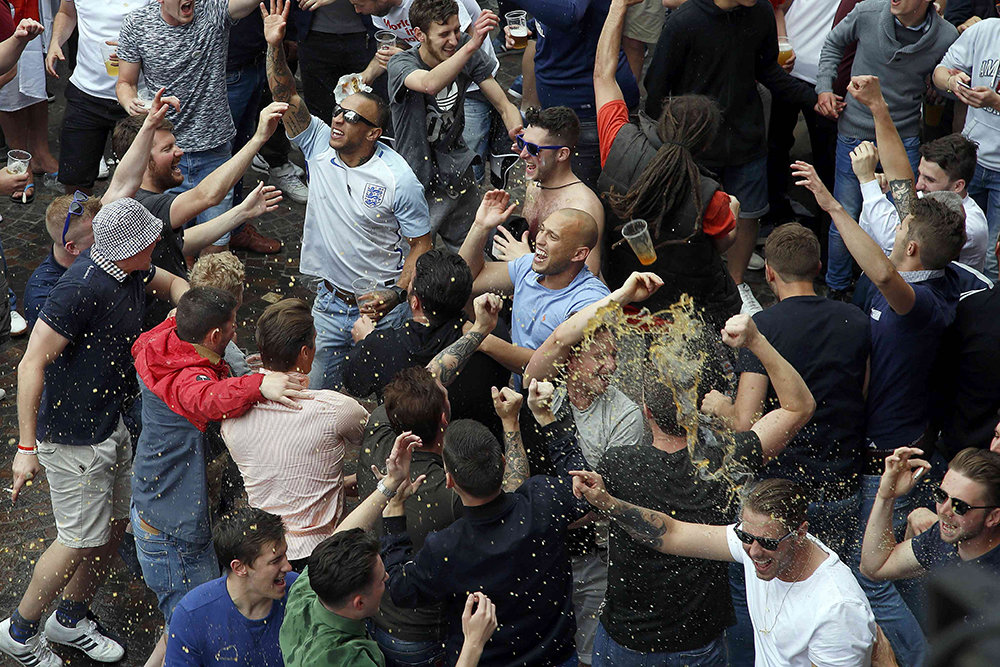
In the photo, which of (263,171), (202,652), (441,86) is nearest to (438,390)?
(202,652)

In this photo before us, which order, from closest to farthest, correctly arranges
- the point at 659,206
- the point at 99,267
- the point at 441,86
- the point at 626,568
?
1. the point at 626,568
2. the point at 99,267
3. the point at 659,206
4. the point at 441,86

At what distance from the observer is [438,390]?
4648 millimetres

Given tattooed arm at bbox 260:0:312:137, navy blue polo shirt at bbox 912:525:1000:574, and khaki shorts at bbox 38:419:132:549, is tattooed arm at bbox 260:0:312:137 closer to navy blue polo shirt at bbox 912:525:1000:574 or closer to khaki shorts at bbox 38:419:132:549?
khaki shorts at bbox 38:419:132:549

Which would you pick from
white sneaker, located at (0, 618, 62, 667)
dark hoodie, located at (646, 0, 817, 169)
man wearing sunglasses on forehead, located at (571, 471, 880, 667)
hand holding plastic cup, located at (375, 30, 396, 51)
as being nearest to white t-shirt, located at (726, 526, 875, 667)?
man wearing sunglasses on forehead, located at (571, 471, 880, 667)

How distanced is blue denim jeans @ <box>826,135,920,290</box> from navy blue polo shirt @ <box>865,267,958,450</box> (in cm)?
243

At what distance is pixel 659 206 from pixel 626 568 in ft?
6.72

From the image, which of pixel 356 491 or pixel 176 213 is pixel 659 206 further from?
pixel 176 213

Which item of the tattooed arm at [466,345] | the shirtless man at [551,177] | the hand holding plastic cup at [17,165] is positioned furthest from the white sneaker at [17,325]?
the tattooed arm at [466,345]

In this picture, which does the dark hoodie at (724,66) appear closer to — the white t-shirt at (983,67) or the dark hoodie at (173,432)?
the white t-shirt at (983,67)

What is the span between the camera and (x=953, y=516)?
421 cm

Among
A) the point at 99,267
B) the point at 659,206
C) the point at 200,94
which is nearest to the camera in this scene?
the point at 99,267

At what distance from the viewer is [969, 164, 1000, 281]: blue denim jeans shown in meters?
7.09

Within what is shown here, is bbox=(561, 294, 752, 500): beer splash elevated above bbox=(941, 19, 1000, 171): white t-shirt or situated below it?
below

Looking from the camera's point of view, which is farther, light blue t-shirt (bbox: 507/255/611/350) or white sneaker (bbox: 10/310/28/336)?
white sneaker (bbox: 10/310/28/336)
